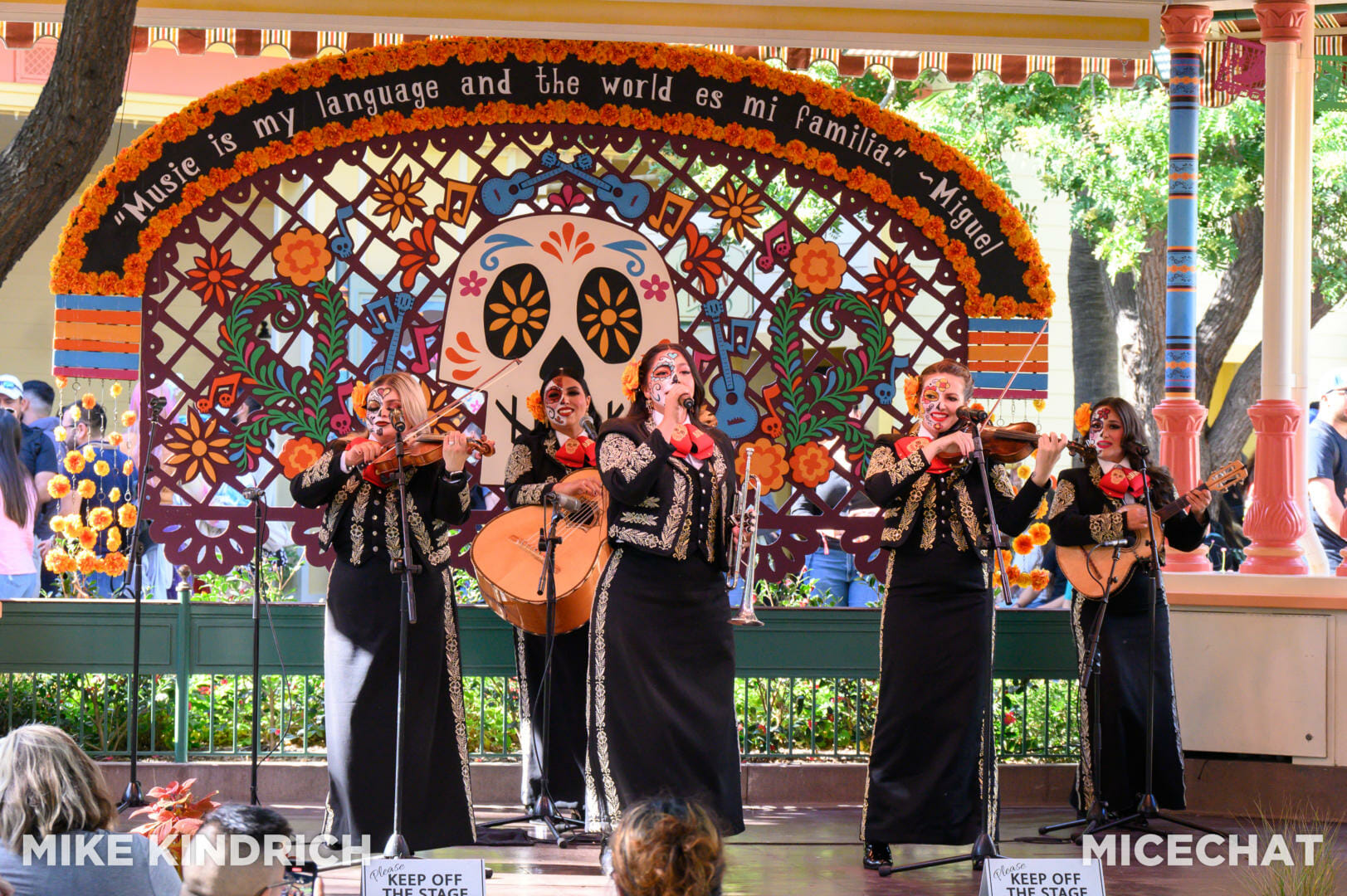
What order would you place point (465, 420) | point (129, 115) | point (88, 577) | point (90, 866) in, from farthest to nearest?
1. point (129, 115)
2. point (88, 577)
3. point (465, 420)
4. point (90, 866)

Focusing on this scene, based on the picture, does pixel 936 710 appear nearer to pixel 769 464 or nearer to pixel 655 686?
pixel 655 686

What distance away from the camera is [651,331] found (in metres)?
6.90

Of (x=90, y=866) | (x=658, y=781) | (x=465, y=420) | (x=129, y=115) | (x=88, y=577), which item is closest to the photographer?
(x=90, y=866)

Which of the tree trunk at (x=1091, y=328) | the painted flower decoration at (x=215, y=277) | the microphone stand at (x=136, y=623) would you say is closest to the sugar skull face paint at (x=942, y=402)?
the microphone stand at (x=136, y=623)

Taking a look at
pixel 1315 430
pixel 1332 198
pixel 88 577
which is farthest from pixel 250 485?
pixel 1332 198

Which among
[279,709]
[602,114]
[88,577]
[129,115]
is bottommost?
[279,709]

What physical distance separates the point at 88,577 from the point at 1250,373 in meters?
8.77

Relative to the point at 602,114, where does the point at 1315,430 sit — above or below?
below

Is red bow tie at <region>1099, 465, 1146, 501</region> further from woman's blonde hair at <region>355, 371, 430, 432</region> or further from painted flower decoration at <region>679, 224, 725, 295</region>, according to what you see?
woman's blonde hair at <region>355, 371, 430, 432</region>

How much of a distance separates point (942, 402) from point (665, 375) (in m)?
1.00

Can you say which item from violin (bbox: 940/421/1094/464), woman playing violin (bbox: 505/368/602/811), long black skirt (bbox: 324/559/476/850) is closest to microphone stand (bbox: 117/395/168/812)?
long black skirt (bbox: 324/559/476/850)

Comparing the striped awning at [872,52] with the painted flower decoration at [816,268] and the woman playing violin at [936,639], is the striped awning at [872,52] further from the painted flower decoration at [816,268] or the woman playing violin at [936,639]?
the woman playing violin at [936,639]

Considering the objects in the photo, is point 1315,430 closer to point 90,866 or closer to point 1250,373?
point 1250,373

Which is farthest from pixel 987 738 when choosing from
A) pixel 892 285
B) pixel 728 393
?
pixel 892 285
